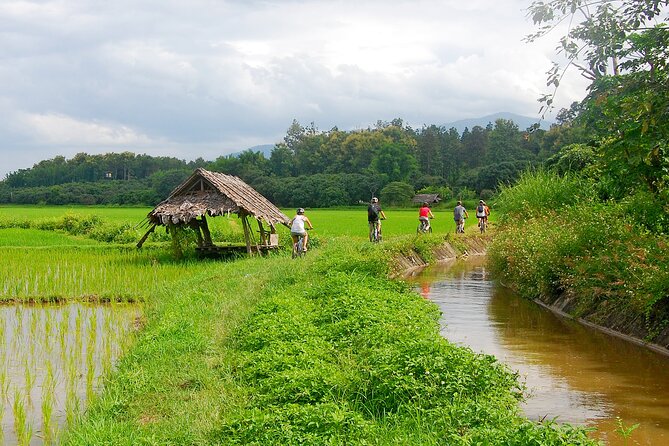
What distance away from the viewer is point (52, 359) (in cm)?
959

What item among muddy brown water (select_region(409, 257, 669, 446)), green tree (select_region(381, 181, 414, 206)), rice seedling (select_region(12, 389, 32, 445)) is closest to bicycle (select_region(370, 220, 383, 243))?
muddy brown water (select_region(409, 257, 669, 446))

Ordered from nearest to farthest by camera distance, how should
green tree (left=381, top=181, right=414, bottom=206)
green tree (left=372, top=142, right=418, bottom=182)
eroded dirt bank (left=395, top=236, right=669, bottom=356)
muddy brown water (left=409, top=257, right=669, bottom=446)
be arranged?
muddy brown water (left=409, top=257, right=669, bottom=446), eroded dirt bank (left=395, top=236, right=669, bottom=356), green tree (left=381, top=181, right=414, bottom=206), green tree (left=372, top=142, right=418, bottom=182)

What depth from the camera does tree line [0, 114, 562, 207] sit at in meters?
74.7

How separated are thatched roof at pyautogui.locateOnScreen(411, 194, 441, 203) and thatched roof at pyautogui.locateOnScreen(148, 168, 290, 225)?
4891 centimetres

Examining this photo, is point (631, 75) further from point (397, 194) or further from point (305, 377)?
point (397, 194)

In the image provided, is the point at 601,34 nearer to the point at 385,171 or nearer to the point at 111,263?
the point at 111,263

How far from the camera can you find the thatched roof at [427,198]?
231 feet

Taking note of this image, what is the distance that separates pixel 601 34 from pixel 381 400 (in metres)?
4.26

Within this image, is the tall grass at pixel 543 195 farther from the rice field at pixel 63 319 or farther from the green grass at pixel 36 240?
the green grass at pixel 36 240

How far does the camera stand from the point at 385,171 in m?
82.9

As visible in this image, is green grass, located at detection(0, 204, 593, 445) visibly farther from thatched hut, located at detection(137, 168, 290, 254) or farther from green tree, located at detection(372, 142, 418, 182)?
green tree, located at detection(372, 142, 418, 182)

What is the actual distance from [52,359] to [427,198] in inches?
2471

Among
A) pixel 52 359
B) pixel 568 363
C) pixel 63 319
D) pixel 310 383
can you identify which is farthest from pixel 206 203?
pixel 310 383

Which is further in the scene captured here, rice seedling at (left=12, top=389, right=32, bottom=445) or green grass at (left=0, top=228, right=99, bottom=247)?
green grass at (left=0, top=228, right=99, bottom=247)
